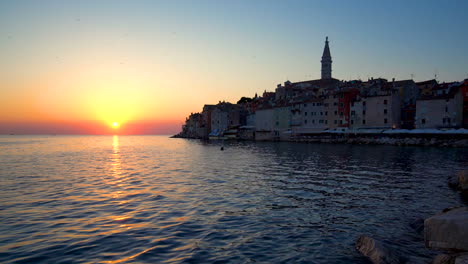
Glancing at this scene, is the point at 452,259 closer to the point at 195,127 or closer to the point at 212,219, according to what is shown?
the point at 212,219

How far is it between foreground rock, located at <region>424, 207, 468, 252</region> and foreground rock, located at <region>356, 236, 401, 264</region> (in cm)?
162

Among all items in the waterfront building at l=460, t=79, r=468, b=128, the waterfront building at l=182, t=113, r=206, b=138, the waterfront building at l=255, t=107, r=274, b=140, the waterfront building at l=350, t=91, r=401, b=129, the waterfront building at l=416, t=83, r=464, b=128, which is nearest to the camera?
the waterfront building at l=460, t=79, r=468, b=128

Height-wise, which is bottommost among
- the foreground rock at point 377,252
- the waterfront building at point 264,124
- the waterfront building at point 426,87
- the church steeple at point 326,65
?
the foreground rock at point 377,252

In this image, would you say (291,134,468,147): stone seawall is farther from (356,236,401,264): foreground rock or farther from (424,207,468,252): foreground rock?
(356,236,401,264): foreground rock

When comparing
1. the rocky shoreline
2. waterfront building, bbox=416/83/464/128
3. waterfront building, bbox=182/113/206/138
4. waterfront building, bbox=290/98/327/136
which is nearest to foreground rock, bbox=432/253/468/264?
the rocky shoreline

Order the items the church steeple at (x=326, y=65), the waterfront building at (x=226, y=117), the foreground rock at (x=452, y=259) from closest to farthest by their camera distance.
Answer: the foreground rock at (x=452, y=259) → the waterfront building at (x=226, y=117) → the church steeple at (x=326, y=65)

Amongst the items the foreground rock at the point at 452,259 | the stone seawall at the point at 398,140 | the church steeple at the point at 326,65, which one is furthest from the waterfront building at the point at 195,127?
the foreground rock at the point at 452,259

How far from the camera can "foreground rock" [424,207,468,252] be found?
7.93 m

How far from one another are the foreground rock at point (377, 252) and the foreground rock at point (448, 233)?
5.33 feet

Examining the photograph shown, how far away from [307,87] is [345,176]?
98146mm

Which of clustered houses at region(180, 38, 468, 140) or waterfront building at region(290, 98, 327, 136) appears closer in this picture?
clustered houses at region(180, 38, 468, 140)

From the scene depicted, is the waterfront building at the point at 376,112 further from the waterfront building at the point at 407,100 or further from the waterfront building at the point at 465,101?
the waterfront building at the point at 465,101

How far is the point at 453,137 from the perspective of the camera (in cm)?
6156

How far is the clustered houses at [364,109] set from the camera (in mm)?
65000
